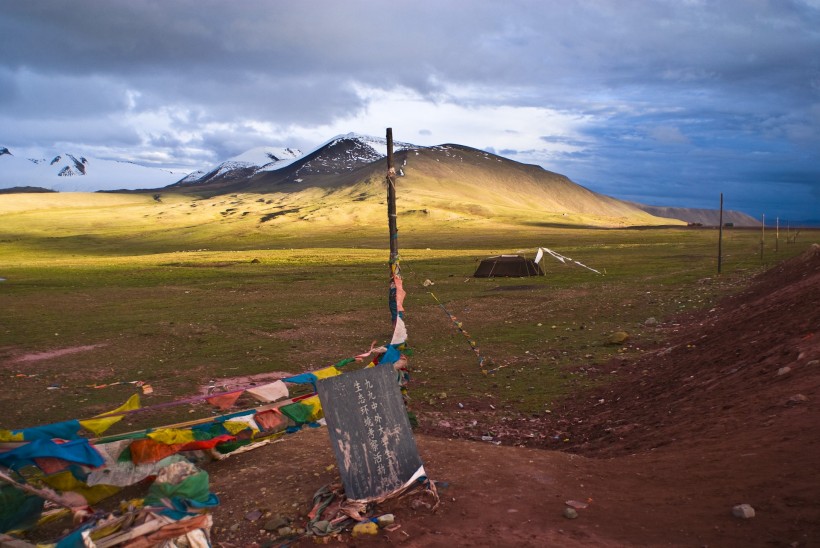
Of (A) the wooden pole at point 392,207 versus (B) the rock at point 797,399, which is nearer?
(B) the rock at point 797,399

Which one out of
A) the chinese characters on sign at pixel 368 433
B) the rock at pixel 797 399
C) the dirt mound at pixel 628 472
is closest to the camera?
the dirt mound at pixel 628 472

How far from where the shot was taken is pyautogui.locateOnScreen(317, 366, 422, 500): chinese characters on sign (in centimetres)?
845

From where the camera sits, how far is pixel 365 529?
304 inches

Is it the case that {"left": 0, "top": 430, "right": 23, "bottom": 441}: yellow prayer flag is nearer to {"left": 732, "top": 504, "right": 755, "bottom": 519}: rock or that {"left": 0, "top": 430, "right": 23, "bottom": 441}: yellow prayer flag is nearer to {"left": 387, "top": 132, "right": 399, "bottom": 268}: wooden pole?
{"left": 732, "top": 504, "right": 755, "bottom": 519}: rock

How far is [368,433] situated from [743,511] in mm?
4463

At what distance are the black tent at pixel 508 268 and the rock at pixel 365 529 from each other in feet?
130

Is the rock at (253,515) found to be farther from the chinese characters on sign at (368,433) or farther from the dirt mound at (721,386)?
the dirt mound at (721,386)

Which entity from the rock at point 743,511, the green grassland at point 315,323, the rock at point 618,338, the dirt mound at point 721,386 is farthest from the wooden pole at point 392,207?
the rock at point 618,338

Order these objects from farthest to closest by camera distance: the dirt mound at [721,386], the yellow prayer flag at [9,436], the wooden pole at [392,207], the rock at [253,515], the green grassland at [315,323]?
the green grassland at [315,323]
the wooden pole at [392,207]
the dirt mound at [721,386]
the rock at [253,515]
the yellow prayer flag at [9,436]

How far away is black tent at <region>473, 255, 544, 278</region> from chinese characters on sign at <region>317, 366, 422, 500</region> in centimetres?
3854

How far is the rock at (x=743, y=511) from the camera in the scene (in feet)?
23.7

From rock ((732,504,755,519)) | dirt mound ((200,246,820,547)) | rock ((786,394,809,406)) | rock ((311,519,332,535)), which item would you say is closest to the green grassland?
dirt mound ((200,246,820,547))

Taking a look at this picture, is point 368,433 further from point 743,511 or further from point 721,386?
point 721,386

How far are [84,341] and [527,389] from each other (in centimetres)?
1695
